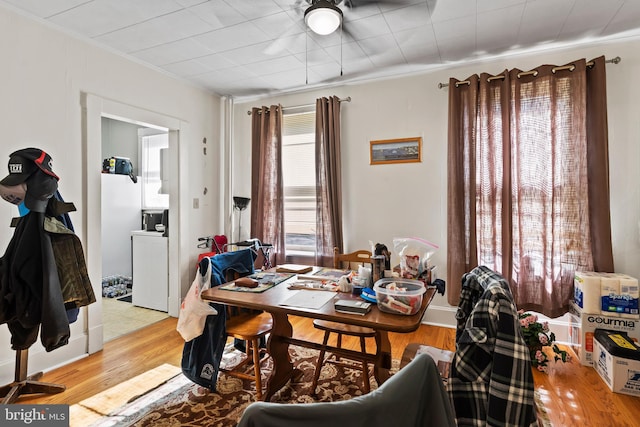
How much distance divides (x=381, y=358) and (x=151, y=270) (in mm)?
3001

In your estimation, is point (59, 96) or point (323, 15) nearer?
point (323, 15)

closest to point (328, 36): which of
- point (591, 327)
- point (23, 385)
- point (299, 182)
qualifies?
point (299, 182)

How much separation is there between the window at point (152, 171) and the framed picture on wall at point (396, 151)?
3.23 m

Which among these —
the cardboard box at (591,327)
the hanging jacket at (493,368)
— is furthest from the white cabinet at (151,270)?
the cardboard box at (591,327)

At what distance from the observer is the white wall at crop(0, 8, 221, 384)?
2230 mm

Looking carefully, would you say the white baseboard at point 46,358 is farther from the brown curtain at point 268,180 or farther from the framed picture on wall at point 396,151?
the framed picture on wall at point 396,151

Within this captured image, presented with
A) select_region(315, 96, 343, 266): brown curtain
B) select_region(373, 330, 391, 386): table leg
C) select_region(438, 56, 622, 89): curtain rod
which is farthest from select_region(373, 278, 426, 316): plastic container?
select_region(438, 56, 622, 89): curtain rod

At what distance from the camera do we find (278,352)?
2.11 metres

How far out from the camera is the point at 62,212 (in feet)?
6.70

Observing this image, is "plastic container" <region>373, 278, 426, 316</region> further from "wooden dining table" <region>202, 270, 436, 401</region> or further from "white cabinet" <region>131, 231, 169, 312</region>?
"white cabinet" <region>131, 231, 169, 312</region>

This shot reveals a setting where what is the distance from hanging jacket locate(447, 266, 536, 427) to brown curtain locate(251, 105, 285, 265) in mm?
2818

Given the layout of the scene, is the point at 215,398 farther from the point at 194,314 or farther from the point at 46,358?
the point at 46,358

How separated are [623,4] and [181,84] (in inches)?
152

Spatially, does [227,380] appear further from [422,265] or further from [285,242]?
[285,242]
